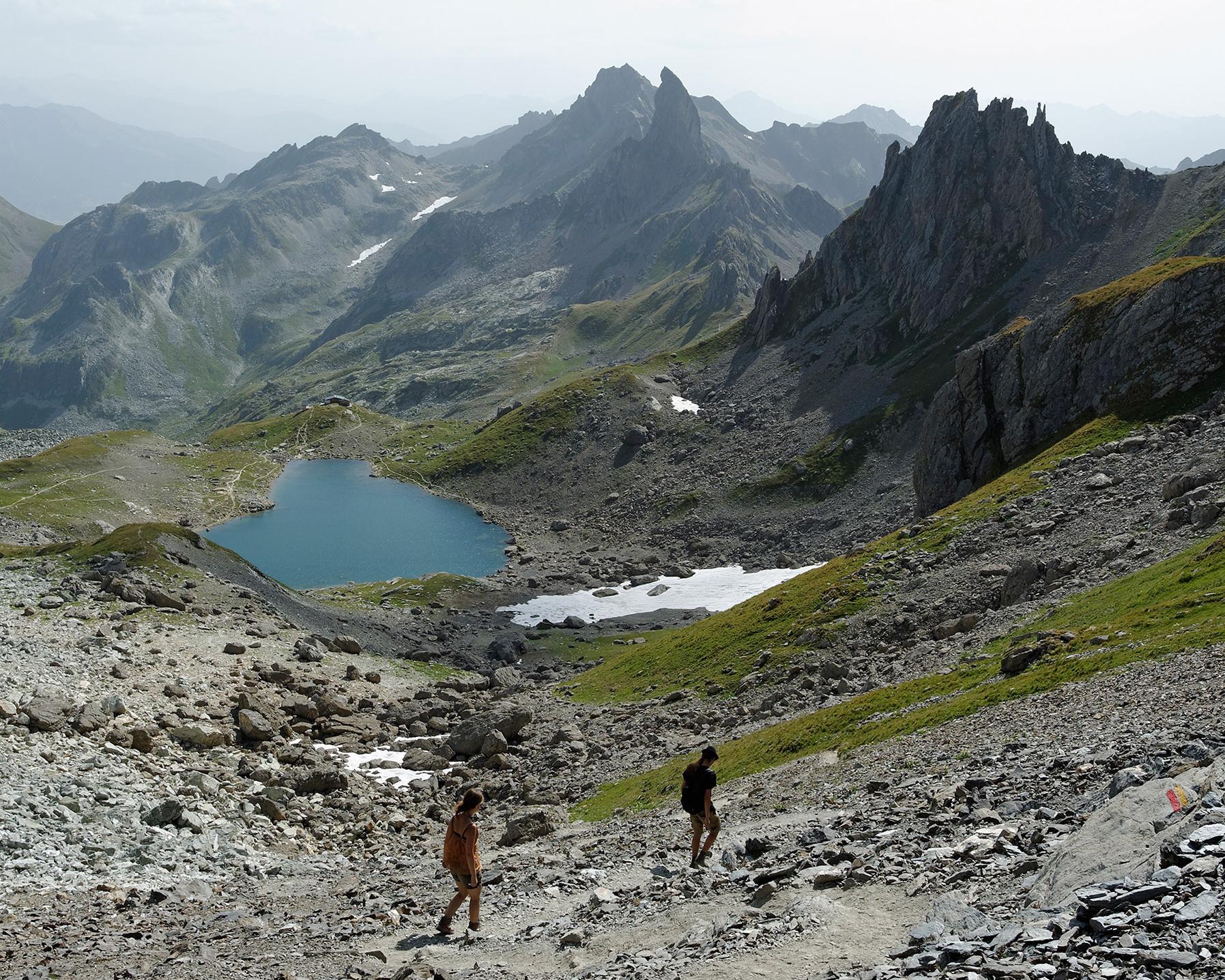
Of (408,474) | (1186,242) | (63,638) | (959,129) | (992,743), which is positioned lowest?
(992,743)

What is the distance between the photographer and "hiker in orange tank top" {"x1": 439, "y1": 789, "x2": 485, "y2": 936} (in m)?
24.0

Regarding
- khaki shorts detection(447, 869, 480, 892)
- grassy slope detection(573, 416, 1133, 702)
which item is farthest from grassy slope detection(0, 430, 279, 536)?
khaki shorts detection(447, 869, 480, 892)

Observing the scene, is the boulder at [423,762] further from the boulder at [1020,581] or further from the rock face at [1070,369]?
the rock face at [1070,369]

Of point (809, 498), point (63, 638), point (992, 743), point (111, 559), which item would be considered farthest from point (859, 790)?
point (809, 498)

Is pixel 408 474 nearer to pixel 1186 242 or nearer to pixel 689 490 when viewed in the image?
pixel 689 490

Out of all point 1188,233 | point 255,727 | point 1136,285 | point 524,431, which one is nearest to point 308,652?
point 255,727

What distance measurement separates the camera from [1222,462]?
49.6m

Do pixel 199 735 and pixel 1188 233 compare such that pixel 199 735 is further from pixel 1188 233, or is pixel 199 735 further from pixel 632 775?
pixel 1188 233

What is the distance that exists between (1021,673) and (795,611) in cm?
Answer: 2781

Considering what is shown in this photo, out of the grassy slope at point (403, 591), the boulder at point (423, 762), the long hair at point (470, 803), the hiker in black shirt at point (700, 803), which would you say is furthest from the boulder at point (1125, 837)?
the grassy slope at point (403, 591)

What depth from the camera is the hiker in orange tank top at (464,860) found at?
24047mm

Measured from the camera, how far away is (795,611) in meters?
63.7

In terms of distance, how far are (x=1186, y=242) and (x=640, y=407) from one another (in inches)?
3381

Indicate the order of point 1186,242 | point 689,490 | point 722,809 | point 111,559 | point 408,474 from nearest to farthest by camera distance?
point 722,809 → point 111,559 → point 1186,242 → point 689,490 → point 408,474
